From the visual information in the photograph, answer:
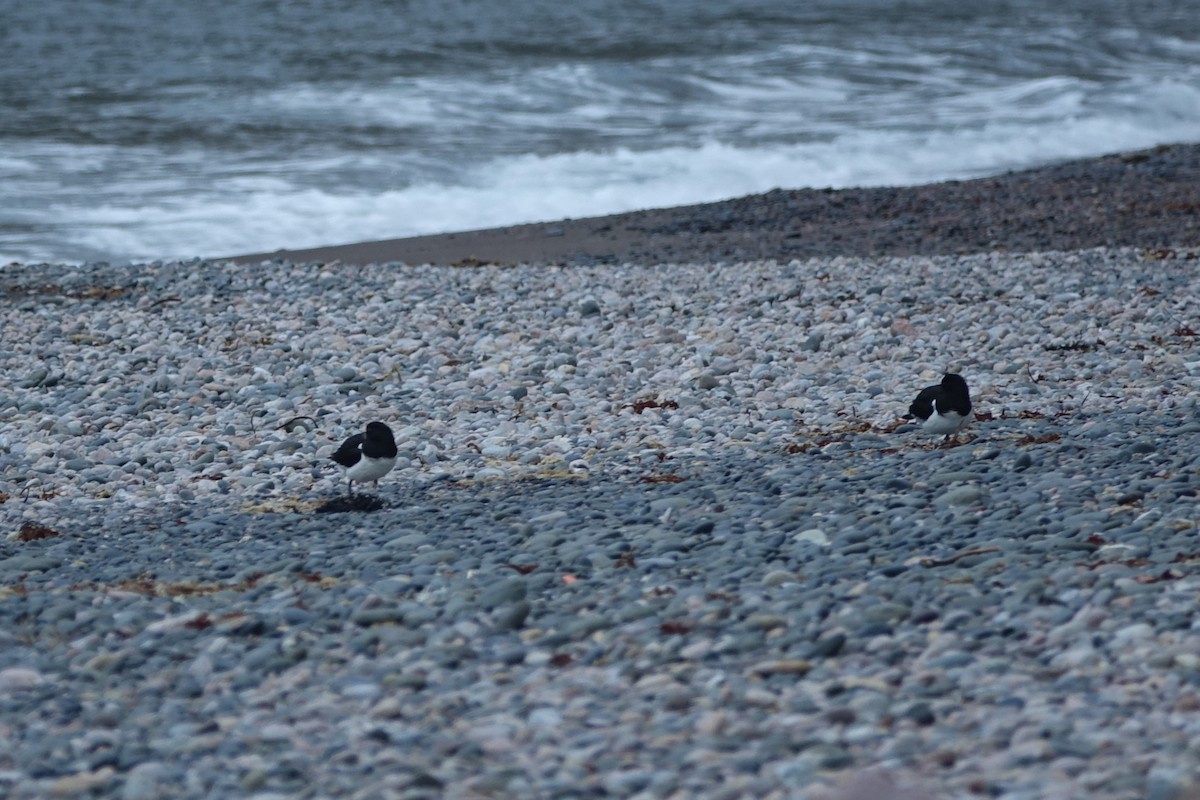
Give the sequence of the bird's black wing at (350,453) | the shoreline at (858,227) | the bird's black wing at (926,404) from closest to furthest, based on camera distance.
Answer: the bird's black wing at (350,453) → the bird's black wing at (926,404) → the shoreline at (858,227)

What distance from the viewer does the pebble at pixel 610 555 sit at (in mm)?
3660

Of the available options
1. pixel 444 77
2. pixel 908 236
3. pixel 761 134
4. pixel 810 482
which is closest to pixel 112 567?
pixel 810 482

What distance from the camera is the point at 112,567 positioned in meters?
5.52

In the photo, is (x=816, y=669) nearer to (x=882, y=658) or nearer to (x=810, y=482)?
(x=882, y=658)

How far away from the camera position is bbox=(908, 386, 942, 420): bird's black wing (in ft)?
21.1

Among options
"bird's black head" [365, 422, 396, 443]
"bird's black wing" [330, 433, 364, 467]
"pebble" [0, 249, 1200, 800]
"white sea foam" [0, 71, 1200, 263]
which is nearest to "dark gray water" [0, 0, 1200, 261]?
"white sea foam" [0, 71, 1200, 263]

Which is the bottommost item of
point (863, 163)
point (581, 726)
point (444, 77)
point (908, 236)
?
point (581, 726)

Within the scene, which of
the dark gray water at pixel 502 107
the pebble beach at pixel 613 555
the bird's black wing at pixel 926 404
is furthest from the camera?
the dark gray water at pixel 502 107

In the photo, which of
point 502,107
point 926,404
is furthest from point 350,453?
point 502,107

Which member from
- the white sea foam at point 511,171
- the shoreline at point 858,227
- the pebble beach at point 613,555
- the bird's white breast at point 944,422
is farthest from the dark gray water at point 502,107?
the bird's white breast at point 944,422

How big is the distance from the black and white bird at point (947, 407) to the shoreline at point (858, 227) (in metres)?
6.62

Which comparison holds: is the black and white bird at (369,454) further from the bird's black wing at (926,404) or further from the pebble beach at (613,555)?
the bird's black wing at (926,404)

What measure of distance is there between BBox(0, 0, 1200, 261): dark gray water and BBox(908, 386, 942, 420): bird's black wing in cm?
996

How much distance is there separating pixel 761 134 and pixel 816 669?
18651 millimetres
